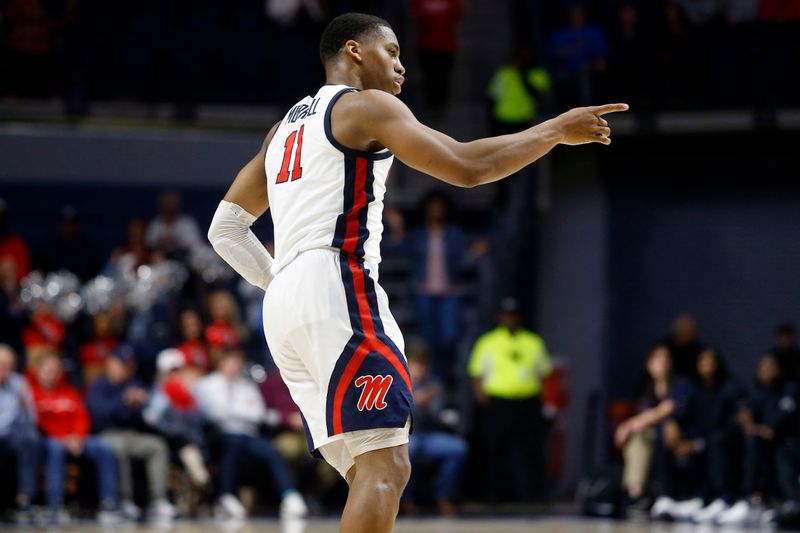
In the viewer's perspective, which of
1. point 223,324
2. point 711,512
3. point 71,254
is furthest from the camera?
point 71,254

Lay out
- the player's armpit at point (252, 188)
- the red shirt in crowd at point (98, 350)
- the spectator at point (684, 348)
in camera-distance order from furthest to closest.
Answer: the spectator at point (684, 348)
the red shirt in crowd at point (98, 350)
the player's armpit at point (252, 188)

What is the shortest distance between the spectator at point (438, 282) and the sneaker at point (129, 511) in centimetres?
371

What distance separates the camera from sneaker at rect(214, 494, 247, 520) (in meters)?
11.7

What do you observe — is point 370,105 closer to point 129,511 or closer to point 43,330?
point 129,511

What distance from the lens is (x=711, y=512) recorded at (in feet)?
40.3

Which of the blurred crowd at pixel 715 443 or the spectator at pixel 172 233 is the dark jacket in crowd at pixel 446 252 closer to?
the blurred crowd at pixel 715 443

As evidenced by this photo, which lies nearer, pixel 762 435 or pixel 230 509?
pixel 230 509

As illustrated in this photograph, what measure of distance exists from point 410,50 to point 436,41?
1.11 m

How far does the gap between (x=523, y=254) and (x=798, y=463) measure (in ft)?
17.3

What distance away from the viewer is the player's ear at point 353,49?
438cm

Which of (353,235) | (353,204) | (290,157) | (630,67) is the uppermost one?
(630,67)

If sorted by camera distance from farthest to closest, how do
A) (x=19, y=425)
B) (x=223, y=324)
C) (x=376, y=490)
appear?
(x=223, y=324)
(x=19, y=425)
(x=376, y=490)

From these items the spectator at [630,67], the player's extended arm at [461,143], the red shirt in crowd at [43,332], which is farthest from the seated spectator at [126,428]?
the player's extended arm at [461,143]

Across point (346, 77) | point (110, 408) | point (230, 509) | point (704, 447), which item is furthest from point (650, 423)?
point (346, 77)
